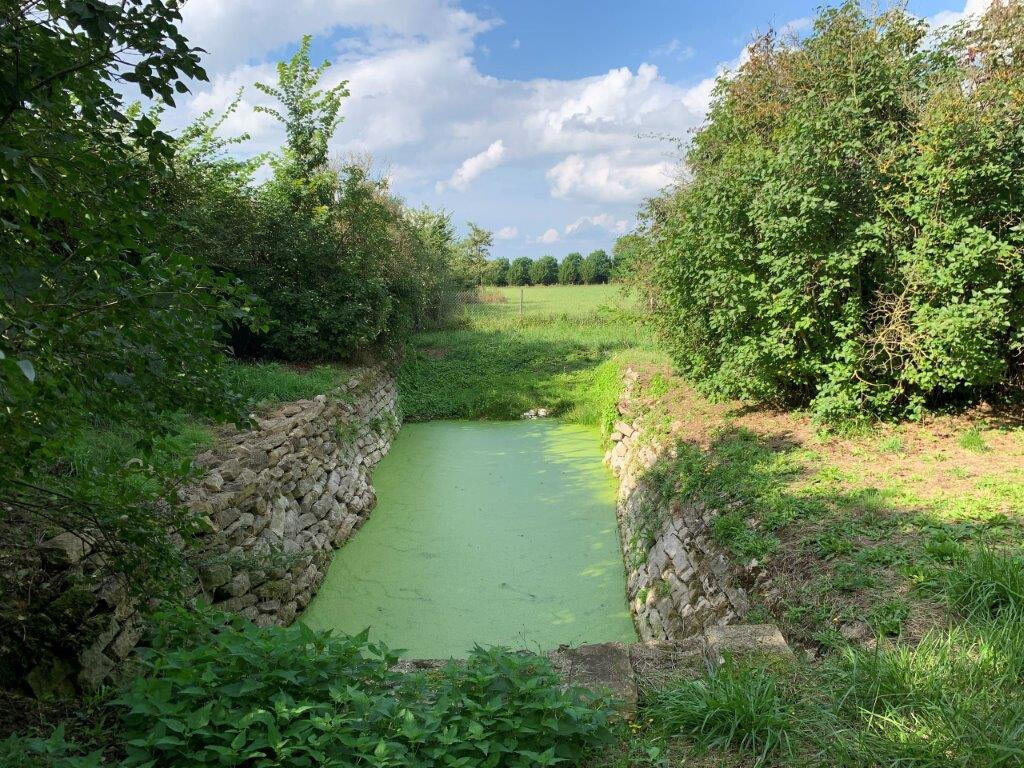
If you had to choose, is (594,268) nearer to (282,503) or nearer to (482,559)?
(482,559)

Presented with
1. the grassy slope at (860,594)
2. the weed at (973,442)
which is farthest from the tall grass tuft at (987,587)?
the weed at (973,442)

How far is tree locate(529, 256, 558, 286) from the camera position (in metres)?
47.7

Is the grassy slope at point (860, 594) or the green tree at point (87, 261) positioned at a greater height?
the green tree at point (87, 261)

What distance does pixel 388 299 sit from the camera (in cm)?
1182

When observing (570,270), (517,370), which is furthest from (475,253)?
(570,270)

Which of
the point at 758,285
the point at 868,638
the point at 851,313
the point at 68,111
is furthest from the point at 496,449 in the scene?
the point at 68,111

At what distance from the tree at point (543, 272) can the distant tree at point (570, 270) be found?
743 millimetres

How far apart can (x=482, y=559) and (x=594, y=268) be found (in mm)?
40025

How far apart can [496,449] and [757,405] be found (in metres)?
4.59

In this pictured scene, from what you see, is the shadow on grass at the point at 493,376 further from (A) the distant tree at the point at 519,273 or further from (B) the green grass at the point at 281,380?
(A) the distant tree at the point at 519,273

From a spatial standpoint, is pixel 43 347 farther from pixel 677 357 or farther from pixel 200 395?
pixel 677 357

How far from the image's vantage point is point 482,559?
6.53m

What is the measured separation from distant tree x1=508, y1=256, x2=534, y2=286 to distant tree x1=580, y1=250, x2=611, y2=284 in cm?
466

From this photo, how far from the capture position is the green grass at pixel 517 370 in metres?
13.2
